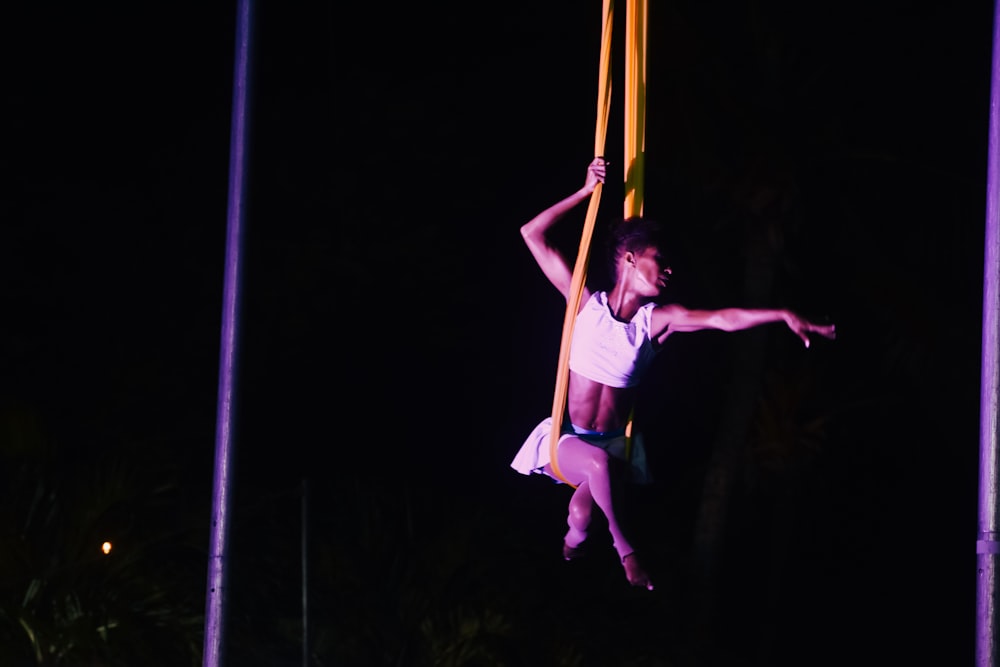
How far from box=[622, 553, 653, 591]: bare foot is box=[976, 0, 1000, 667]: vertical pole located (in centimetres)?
166

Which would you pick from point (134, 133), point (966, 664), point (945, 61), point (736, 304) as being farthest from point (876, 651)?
point (134, 133)

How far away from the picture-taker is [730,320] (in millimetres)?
7012

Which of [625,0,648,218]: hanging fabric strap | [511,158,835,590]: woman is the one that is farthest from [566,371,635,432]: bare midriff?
[625,0,648,218]: hanging fabric strap

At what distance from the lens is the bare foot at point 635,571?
743 cm

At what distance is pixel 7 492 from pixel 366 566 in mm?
2630

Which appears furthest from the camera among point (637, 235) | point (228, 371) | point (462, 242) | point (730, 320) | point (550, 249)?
point (462, 242)

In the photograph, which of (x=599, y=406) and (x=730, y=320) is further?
(x=599, y=406)

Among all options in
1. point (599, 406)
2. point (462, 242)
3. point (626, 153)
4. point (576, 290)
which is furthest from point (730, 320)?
point (462, 242)

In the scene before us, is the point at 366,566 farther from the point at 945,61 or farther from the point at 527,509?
the point at 945,61

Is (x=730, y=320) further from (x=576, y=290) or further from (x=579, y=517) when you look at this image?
(x=579, y=517)

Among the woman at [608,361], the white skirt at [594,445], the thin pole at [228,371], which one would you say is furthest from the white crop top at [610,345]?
the thin pole at [228,371]

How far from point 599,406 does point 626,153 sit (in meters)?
1.26

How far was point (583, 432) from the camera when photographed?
7590mm

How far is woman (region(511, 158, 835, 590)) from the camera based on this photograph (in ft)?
24.3
